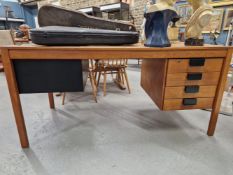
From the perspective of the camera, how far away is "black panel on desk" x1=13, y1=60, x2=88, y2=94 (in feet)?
3.06

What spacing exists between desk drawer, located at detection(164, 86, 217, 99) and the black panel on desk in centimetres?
62

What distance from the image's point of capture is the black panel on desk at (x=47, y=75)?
3.06ft

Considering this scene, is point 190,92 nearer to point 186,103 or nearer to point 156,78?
point 186,103

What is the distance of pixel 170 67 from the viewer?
999mm

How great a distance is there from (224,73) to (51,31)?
1158 millimetres

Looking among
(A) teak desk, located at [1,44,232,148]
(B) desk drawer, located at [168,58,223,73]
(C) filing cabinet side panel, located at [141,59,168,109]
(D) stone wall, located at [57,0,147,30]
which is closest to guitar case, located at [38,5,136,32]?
(C) filing cabinet side panel, located at [141,59,168,109]

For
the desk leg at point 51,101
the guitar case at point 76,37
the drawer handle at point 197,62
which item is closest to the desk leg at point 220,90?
the drawer handle at point 197,62

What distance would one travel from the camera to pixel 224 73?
1042mm

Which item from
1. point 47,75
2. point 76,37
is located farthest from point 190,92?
point 47,75

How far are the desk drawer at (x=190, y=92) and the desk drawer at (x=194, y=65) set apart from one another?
125 millimetres

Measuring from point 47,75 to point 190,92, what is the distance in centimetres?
98

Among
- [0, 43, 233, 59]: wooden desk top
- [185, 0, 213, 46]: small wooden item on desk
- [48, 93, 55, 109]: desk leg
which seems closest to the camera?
[0, 43, 233, 59]: wooden desk top

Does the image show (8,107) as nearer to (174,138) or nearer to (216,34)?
(174,138)

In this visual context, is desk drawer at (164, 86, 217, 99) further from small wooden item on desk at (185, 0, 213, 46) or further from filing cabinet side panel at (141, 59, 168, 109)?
small wooden item on desk at (185, 0, 213, 46)
